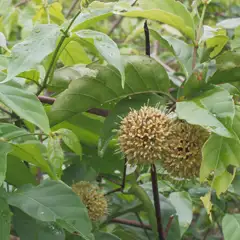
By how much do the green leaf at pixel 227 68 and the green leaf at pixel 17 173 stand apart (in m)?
0.36

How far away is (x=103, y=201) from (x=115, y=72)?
0.29 metres

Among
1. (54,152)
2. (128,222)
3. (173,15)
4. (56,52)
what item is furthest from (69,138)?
(128,222)

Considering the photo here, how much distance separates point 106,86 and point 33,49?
0.15 metres

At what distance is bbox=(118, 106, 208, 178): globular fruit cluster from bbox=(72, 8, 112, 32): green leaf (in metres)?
0.17

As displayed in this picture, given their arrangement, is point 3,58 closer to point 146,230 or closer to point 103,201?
point 103,201

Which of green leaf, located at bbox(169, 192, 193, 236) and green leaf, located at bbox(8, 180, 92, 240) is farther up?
green leaf, located at bbox(8, 180, 92, 240)

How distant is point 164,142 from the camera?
2.51ft

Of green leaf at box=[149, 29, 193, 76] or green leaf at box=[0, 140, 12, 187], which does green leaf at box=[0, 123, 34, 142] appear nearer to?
green leaf at box=[0, 140, 12, 187]

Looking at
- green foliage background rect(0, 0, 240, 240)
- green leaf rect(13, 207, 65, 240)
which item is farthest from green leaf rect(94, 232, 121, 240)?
green leaf rect(13, 207, 65, 240)

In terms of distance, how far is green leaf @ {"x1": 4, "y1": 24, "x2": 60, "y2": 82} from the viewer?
0.70 metres

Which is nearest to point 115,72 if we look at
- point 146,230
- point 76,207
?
point 76,207

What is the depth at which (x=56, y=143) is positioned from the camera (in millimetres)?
755

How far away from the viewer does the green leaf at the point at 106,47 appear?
0.71m

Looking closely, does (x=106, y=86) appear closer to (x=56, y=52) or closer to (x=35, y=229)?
(x=56, y=52)
